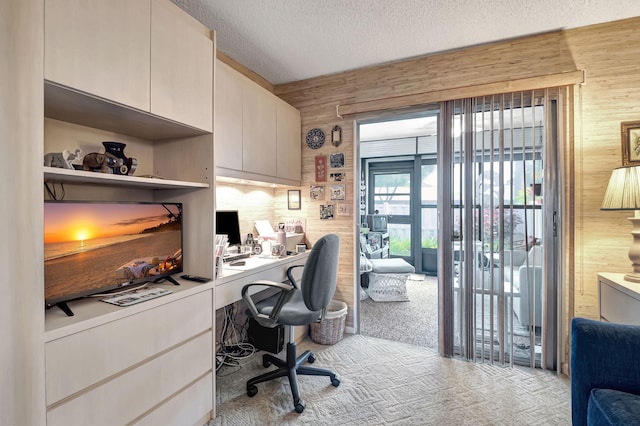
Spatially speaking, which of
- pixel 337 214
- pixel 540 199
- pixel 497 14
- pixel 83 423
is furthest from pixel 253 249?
pixel 497 14

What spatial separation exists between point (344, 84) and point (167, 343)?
2.62 m

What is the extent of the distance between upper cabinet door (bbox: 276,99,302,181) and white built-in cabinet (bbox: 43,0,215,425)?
1003mm

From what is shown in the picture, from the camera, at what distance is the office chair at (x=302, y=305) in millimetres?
1853

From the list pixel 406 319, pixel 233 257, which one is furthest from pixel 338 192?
pixel 406 319

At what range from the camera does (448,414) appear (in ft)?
5.86

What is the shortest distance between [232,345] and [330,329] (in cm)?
88

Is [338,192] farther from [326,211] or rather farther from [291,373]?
[291,373]

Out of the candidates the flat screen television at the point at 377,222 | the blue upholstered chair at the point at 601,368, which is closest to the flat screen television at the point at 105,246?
the blue upholstered chair at the point at 601,368

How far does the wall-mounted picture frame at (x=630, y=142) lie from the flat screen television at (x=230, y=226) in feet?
9.56

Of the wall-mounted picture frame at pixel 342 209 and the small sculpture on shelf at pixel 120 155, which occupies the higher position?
the small sculpture on shelf at pixel 120 155

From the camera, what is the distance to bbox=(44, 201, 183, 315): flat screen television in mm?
1233

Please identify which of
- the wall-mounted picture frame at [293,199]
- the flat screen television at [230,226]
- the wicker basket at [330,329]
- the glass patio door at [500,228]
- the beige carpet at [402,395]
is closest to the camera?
the beige carpet at [402,395]

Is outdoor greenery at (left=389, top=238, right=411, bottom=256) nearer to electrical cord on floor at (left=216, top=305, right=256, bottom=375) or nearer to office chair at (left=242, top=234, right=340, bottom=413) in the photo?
electrical cord on floor at (left=216, top=305, right=256, bottom=375)

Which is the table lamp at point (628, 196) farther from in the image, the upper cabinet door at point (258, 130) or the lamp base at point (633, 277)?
the upper cabinet door at point (258, 130)
